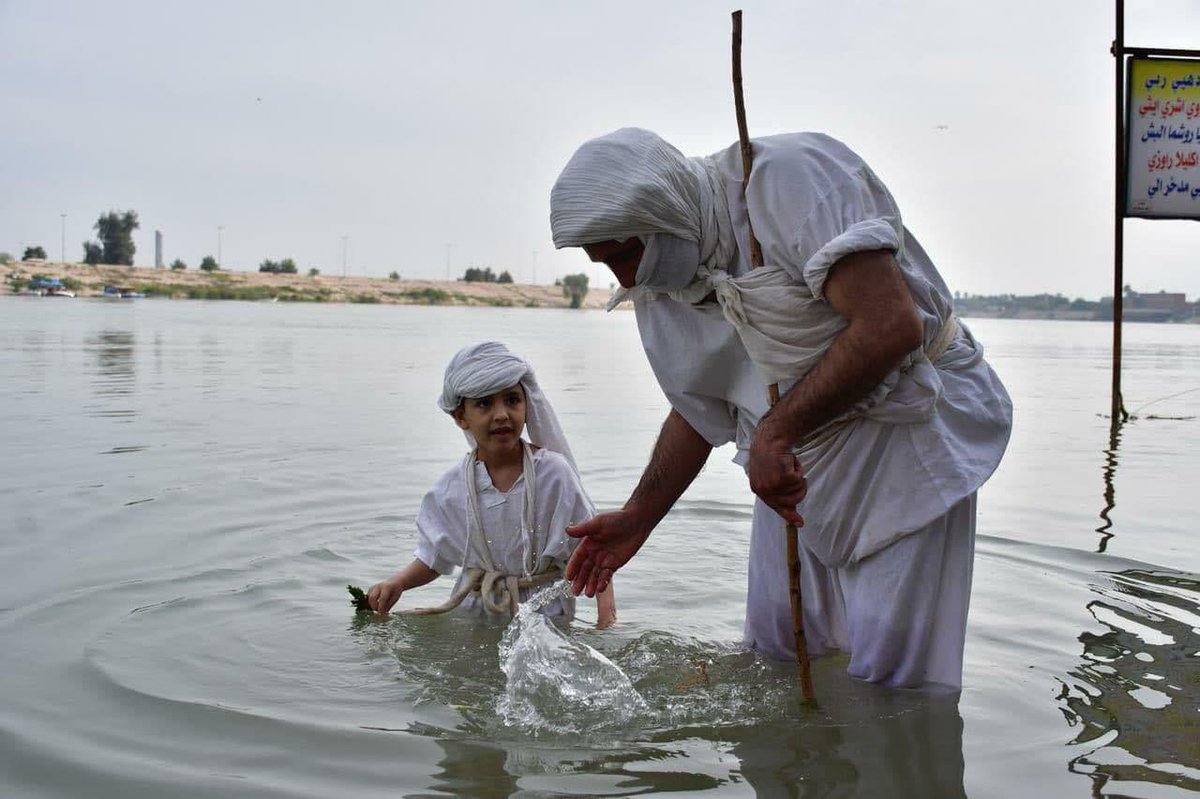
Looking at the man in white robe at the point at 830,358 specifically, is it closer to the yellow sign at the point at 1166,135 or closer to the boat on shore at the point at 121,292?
the yellow sign at the point at 1166,135

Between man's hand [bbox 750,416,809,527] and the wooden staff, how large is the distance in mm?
159

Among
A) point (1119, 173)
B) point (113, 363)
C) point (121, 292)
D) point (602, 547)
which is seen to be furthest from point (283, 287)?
point (602, 547)

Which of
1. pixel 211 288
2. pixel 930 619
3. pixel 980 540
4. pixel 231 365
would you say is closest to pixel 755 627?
pixel 930 619

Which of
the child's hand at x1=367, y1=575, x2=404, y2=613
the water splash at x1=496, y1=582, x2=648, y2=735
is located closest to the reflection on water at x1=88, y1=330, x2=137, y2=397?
the child's hand at x1=367, y1=575, x2=404, y2=613

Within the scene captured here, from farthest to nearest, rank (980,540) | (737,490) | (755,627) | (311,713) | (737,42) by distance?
(737,490) → (980,540) → (755,627) → (311,713) → (737,42)

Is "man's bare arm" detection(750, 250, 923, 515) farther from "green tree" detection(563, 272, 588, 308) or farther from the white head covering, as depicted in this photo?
"green tree" detection(563, 272, 588, 308)

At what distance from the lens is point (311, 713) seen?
11.5ft

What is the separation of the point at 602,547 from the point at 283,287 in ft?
278

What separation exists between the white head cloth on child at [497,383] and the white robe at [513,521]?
3.2 inches

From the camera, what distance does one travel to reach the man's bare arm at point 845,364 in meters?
2.81

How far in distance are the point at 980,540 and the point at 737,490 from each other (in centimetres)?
201

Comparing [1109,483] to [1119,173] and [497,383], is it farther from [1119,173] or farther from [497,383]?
[497,383]

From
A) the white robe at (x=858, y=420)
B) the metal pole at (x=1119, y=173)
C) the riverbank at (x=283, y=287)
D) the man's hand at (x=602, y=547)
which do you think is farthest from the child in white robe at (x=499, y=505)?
the riverbank at (x=283, y=287)

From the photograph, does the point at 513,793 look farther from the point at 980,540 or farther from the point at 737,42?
the point at 980,540
